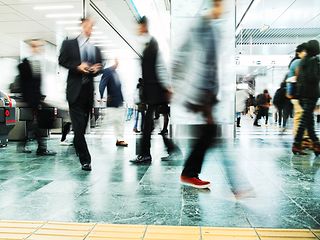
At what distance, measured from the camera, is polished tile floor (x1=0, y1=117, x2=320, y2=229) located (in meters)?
2.00

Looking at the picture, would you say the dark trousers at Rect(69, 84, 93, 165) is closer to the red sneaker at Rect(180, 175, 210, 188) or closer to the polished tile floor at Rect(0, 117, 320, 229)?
the polished tile floor at Rect(0, 117, 320, 229)

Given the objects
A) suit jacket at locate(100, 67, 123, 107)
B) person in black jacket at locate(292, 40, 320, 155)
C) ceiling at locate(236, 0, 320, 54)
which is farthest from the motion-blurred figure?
ceiling at locate(236, 0, 320, 54)

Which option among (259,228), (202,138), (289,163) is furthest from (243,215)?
(289,163)

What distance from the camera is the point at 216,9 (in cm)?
243

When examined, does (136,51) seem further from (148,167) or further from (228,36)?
(148,167)

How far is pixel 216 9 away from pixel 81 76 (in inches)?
65.8

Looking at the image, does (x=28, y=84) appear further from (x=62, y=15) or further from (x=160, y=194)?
(x=62, y=15)

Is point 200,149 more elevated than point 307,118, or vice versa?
point 307,118

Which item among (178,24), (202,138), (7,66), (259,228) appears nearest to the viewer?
(259,228)

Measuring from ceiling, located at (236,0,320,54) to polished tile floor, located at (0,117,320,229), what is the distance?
248 inches

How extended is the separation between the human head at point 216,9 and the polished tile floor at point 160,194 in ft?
3.44

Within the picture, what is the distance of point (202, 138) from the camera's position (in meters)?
2.53

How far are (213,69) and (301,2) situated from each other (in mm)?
7906

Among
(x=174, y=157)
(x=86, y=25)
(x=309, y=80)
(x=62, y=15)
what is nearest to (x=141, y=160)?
(x=174, y=157)
